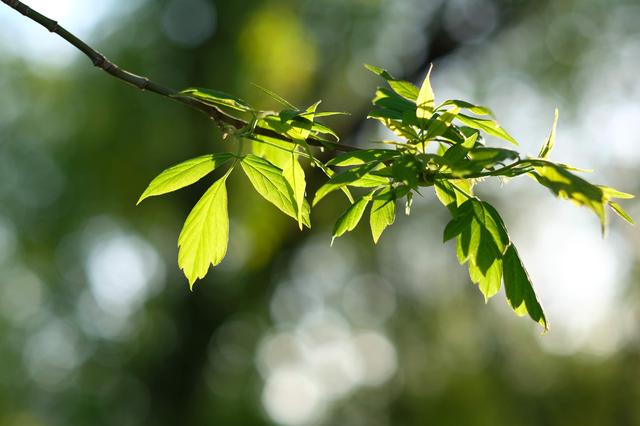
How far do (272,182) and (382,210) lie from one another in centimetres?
13

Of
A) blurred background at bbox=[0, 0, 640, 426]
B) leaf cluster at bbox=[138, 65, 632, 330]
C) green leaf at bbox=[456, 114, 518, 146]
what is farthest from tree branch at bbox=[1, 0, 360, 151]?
blurred background at bbox=[0, 0, 640, 426]

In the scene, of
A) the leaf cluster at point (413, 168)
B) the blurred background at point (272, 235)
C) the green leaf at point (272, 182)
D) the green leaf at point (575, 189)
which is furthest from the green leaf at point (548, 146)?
the blurred background at point (272, 235)

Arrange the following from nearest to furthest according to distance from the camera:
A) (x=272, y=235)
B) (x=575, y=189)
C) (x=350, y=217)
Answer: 1. (x=575, y=189)
2. (x=350, y=217)
3. (x=272, y=235)

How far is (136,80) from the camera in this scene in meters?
0.80

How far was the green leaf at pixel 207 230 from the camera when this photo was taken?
92cm

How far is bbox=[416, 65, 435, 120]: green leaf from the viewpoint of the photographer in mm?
785

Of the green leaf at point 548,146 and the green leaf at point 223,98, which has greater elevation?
the green leaf at point 223,98

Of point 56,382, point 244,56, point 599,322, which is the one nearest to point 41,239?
point 56,382

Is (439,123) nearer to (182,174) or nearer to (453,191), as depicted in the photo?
(453,191)

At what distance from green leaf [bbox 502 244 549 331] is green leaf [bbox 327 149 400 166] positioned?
16cm

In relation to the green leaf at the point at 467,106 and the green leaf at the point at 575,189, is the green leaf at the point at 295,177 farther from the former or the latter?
the green leaf at the point at 575,189

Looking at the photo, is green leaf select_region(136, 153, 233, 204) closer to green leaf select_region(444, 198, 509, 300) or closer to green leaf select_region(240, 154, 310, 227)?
green leaf select_region(240, 154, 310, 227)

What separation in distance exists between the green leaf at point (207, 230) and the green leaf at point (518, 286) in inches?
12.7

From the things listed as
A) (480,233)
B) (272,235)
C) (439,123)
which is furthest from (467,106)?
(272,235)
